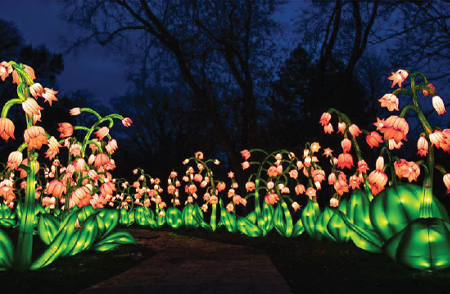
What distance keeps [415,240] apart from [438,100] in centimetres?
164

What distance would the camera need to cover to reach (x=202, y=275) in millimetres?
5461

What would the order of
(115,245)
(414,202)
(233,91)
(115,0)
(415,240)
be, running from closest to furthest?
1. (415,240)
2. (414,202)
3. (115,245)
4. (115,0)
5. (233,91)

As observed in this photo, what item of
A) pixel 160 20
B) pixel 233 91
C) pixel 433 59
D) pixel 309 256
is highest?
pixel 160 20

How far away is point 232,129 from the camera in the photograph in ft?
69.0

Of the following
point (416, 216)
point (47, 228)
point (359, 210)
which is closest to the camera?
Result: point (416, 216)

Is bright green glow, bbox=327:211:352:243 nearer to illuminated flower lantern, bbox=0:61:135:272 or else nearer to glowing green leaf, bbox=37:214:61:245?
illuminated flower lantern, bbox=0:61:135:272

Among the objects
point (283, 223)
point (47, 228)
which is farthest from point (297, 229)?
point (47, 228)

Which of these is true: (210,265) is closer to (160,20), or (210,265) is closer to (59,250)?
(59,250)

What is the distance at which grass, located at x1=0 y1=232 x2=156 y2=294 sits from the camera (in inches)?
188

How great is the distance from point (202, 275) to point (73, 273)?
185 centimetres

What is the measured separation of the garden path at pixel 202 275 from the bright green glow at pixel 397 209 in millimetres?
1538

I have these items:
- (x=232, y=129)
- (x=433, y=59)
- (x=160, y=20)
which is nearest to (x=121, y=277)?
(x=433, y=59)

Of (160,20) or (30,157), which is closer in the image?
(30,157)

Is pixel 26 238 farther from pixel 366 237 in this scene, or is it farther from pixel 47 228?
pixel 366 237
